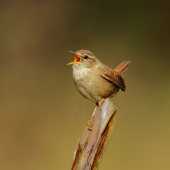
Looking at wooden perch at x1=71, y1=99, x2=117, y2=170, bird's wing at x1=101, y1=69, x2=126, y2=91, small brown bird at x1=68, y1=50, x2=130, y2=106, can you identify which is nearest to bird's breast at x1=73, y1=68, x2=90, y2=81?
small brown bird at x1=68, y1=50, x2=130, y2=106

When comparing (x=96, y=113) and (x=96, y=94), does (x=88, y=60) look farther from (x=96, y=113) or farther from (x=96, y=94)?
(x=96, y=113)

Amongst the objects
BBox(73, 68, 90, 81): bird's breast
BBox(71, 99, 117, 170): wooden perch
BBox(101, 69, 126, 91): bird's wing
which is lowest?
BBox(71, 99, 117, 170): wooden perch

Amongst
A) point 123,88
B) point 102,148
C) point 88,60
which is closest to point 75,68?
point 88,60

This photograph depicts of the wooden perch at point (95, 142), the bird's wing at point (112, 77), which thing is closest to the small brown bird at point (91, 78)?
the bird's wing at point (112, 77)

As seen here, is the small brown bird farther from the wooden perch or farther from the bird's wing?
the wooden perch

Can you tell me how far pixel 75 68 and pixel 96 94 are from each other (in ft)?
0.83

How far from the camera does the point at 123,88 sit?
2061 millimetres

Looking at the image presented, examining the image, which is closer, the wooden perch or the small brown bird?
the wooden perch

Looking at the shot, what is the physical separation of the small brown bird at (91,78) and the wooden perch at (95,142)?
17.9 inches

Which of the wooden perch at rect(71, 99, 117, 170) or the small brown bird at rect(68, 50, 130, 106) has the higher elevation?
the small brown bird at rect(68, 50, 130, 106)

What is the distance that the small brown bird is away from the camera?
1870mm

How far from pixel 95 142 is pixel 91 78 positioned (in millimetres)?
659

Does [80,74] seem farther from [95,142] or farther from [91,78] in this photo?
[95,142]

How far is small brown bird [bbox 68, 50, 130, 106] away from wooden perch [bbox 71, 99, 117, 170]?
45 cm
